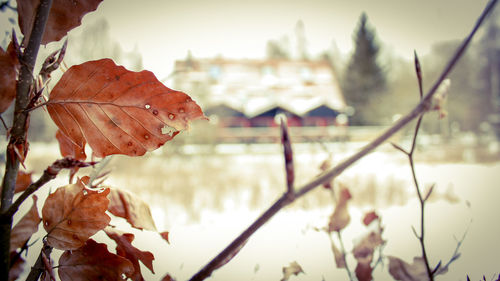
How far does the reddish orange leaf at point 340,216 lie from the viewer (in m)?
0.23

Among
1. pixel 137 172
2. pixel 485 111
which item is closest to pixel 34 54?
pixel 137 172

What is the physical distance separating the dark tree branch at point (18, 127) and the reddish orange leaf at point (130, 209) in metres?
0.05

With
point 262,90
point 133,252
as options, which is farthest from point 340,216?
point 262,90

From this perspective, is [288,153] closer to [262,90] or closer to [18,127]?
[18,127]

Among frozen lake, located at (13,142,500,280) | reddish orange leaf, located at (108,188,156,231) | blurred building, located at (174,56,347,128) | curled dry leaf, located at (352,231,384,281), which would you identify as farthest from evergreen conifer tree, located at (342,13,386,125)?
reddish orange leaf, located at (108,188,156,231)

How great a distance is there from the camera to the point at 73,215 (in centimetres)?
13

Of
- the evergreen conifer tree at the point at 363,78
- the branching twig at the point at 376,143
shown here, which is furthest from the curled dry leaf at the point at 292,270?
the evergreen conifer tree at the point at 363,78

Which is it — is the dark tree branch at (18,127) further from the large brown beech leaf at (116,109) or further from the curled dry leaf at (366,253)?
the curled dry leaf at (366,253)

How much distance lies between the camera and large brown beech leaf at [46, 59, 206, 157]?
0.37 feet

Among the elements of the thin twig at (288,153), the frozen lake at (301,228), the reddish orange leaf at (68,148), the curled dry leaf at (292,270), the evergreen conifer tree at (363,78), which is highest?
the evergreen conifer tree at (363,78)

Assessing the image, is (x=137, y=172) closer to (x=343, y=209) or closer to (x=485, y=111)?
(x=343, y=209)

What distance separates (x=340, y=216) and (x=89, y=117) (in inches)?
7.2

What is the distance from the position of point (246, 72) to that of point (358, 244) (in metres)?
2.75

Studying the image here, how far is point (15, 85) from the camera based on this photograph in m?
0.11
